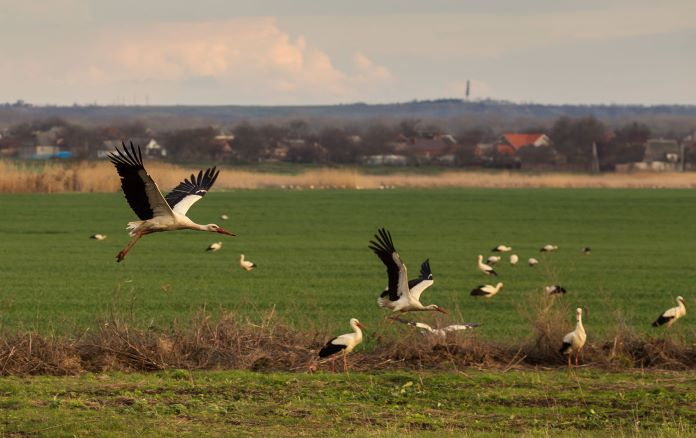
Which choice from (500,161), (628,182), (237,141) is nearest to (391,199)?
(628,182)

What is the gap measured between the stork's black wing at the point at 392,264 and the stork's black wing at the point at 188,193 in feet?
7.80

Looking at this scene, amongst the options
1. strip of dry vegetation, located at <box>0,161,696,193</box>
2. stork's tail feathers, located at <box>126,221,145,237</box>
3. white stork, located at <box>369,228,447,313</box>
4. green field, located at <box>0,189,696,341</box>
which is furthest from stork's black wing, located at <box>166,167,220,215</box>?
strip of dry vegetation, located at <box>0,161,696,193</box>

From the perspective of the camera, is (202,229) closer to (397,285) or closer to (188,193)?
(188,193)

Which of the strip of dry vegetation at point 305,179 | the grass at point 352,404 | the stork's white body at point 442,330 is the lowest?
the strip of dry vegetation at point 305,179

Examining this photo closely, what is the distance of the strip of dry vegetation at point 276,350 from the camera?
17.2 meters

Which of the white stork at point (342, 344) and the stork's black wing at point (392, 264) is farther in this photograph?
the white stork at point (342, 344)

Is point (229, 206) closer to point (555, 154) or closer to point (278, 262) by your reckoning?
point (278, 262)

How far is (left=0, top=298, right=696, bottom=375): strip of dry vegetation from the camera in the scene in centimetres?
1723

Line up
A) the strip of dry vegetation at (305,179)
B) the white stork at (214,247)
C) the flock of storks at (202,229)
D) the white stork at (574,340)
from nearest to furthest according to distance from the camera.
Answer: the flock of storks at (202,229), the white stork at (574,340), the white stork at (214,247), the strip of dry vegetation at (305,179)

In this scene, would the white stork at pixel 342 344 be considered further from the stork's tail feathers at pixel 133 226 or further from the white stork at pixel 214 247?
the white stork at pixel 214 247

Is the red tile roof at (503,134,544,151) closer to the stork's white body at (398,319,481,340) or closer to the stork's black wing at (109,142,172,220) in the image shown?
the stork's white body at (398,319,481,340)

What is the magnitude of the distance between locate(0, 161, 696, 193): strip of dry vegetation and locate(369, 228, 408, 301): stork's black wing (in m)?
49.4

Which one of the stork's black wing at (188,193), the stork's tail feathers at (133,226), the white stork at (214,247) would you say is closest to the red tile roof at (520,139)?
the white stork at (214,247)

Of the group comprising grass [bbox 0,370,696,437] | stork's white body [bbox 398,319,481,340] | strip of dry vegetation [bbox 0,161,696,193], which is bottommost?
strip of dry vegetation [bbox 0,161,696,193]
